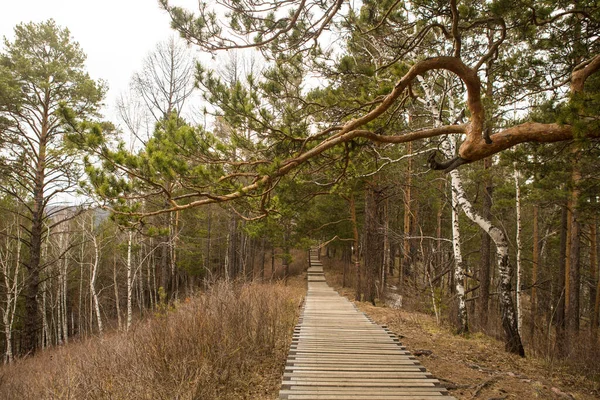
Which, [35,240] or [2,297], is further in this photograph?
[2,297]

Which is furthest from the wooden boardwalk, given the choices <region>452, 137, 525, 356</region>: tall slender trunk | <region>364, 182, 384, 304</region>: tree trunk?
<region>364, 182, 384, 304</region>: tree trunk

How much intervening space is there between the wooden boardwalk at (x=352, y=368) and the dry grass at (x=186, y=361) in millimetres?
454

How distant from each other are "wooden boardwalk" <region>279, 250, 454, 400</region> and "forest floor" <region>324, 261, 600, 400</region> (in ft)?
1.53

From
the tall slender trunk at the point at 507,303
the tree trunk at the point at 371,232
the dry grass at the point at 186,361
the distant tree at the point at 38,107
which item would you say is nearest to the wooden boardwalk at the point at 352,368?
the dry grass at the point at 186,361

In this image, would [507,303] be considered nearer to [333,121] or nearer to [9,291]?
[333,121]

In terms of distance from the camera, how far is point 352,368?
4.32 meters

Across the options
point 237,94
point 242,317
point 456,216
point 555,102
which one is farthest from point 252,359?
point 555,102

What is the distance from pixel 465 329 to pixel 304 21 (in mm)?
7081

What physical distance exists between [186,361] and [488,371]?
13.8 feet

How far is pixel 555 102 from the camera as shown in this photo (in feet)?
16.0

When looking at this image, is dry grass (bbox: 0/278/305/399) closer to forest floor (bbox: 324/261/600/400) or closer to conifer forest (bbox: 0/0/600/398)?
conifer forest (bbox: 0/0/600/398)

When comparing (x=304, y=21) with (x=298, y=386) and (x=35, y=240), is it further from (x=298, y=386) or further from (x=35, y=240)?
(x=35, y=240)

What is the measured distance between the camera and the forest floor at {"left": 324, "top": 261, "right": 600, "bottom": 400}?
13.1ft

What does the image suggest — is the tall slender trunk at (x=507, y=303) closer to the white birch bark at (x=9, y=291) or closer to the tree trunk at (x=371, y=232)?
the tree trunk at (x=371, y=232)
